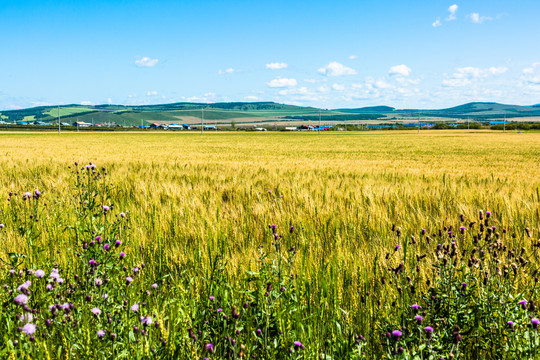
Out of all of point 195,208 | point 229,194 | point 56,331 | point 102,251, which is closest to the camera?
point 56,331

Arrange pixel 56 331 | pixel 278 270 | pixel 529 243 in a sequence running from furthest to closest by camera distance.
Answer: pixel 529 243 < pixel 278 270 < pixel 56 331

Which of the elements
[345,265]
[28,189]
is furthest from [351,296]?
[28,189]

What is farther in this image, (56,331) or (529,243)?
(529,243)

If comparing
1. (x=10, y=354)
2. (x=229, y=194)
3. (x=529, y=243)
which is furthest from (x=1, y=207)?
(x=529, y=243)

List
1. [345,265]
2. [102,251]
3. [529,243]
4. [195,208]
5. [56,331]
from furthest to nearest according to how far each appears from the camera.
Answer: [195,208], [529,243], [345,265], [102,251], [56,331]

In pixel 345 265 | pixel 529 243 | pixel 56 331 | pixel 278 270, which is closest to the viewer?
pixel 56 331

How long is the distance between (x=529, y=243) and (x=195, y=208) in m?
3.47

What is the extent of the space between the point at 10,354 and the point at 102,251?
0.74 m

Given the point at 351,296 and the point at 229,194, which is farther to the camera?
the point at 229,194

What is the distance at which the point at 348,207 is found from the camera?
4.77 metres

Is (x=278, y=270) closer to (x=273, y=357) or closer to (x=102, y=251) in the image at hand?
(x=273, y=357)

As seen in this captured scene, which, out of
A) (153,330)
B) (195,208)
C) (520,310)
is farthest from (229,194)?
(520,310)

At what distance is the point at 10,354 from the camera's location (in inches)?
76.3

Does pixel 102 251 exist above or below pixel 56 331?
above
